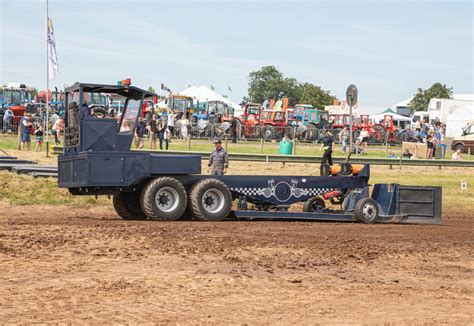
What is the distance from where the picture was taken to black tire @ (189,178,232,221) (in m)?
16.7

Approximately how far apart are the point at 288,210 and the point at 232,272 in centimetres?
703

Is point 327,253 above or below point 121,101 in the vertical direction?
below

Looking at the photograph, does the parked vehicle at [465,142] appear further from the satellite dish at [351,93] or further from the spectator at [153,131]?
the satellite dish at [351,93]

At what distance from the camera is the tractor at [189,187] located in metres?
16.2

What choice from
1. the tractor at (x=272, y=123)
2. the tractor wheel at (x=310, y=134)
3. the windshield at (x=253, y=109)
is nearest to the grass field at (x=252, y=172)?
the tractor wheel at (x=310, y=134)

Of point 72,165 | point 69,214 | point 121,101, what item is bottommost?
point 69,214

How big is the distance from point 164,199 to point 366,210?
13.2 ft

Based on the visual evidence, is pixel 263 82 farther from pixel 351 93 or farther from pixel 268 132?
pixel 351 93

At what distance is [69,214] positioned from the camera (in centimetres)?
1886

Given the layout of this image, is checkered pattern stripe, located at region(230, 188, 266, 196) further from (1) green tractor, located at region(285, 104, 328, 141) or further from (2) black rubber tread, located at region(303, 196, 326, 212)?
(1) green tractor, located at region(285, 104, 328, 141)

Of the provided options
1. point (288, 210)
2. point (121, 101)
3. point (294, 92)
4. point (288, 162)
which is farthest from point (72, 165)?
point (294, 92)

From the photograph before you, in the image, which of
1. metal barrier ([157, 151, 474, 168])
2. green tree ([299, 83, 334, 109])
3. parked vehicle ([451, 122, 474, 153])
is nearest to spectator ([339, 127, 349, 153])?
metal barrier ([157, 151, 474, 168])

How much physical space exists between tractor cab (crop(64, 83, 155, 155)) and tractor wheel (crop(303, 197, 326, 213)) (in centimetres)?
380

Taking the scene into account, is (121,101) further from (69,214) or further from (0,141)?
(0,141)
